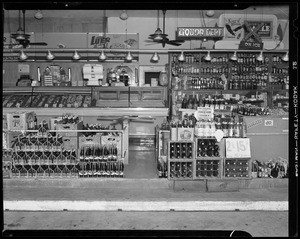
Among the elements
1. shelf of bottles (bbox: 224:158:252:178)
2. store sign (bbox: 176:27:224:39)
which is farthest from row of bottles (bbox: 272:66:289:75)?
shelf of bottles (bbox: 224:158:252:178)

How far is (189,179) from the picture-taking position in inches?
267

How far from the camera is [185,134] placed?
22.5ft

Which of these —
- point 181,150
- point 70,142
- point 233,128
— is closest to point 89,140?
point 70,142

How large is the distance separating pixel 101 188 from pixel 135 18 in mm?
9119

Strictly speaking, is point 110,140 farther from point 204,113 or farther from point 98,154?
point 204,113

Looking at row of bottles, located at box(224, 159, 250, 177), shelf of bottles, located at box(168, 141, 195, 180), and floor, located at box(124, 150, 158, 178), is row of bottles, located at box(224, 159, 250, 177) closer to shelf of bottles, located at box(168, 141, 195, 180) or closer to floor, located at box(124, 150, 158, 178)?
shelf of bottles, located at box(168, 141, 195, 180)

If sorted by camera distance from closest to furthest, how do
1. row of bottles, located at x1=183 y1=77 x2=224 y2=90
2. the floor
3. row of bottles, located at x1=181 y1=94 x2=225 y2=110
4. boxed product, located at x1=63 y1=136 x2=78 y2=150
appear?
the floor < boxed product, located at x1=63 y1=136 x2=78 y2=150 < row of bottles, located at x1=181 y1=94 x2=225 y2=110 < row of bottles, located at x1=183 y1=77 x2=224 y2=90

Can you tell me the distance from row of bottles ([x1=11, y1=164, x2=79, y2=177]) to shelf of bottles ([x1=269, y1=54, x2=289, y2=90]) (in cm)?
810

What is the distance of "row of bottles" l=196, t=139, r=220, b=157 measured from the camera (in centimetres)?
679

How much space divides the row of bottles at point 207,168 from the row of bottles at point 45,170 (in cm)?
232

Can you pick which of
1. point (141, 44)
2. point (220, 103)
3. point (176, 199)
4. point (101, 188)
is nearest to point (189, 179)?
point (176, 199)

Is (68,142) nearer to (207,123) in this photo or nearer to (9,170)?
(9,170)

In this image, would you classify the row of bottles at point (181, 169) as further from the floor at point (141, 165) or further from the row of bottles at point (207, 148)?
the floor at point (141, 165)

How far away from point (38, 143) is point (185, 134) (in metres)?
2.80
